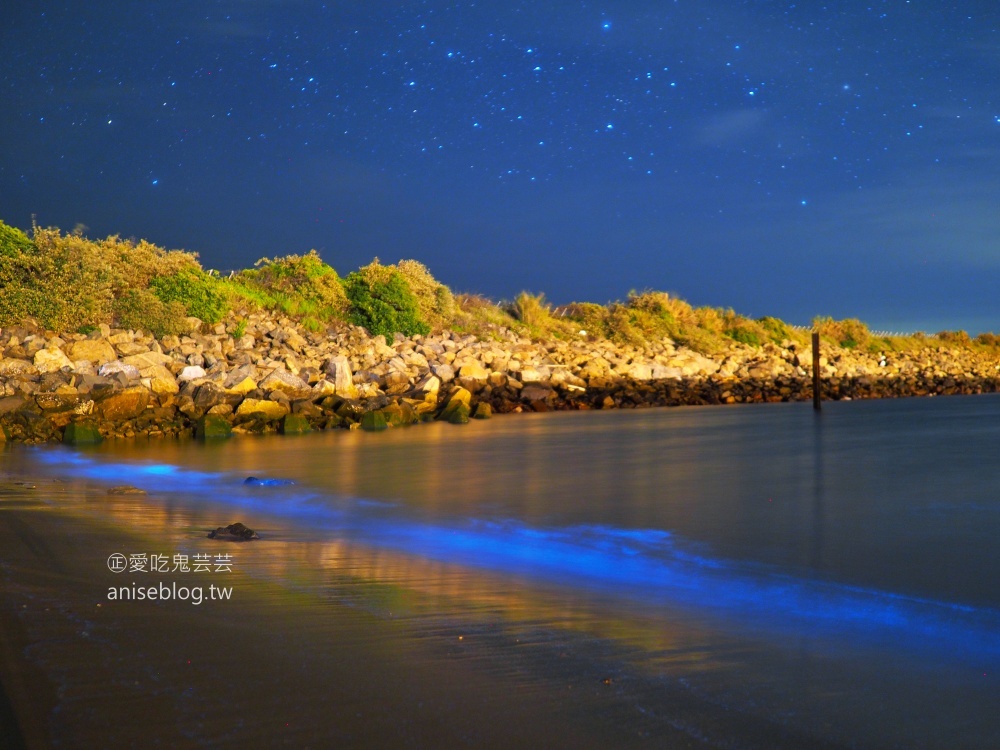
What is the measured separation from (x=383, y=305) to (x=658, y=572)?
26.0 metres

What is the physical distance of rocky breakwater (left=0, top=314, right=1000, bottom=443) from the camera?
18891 mm

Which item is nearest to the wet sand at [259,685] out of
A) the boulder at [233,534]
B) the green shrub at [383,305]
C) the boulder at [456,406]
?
the boulder at [233,534]

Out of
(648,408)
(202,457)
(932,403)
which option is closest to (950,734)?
(202,457)

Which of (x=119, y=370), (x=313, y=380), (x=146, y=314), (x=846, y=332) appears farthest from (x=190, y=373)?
(x=846, y=332)

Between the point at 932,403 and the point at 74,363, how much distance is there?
32.9 metres

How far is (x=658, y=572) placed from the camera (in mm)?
6762

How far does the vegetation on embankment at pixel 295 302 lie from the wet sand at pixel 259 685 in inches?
810

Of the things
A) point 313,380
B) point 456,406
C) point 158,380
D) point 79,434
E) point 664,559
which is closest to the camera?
point 664,559

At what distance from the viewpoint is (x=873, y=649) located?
459cm

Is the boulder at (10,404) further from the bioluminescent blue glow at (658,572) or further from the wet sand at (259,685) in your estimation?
the wet sand at (259,685)

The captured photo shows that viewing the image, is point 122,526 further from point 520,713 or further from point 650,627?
point 520,713

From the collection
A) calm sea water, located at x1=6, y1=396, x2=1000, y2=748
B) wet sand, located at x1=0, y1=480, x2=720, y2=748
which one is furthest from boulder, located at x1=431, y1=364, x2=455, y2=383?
wet sand, located at x1=0, y1=480, x2=720, y2=748

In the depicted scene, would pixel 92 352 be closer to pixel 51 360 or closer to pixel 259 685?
pixel 51 360

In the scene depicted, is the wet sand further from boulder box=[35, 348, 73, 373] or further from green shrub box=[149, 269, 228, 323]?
green shrub box=[149, 269, 228, 323]
